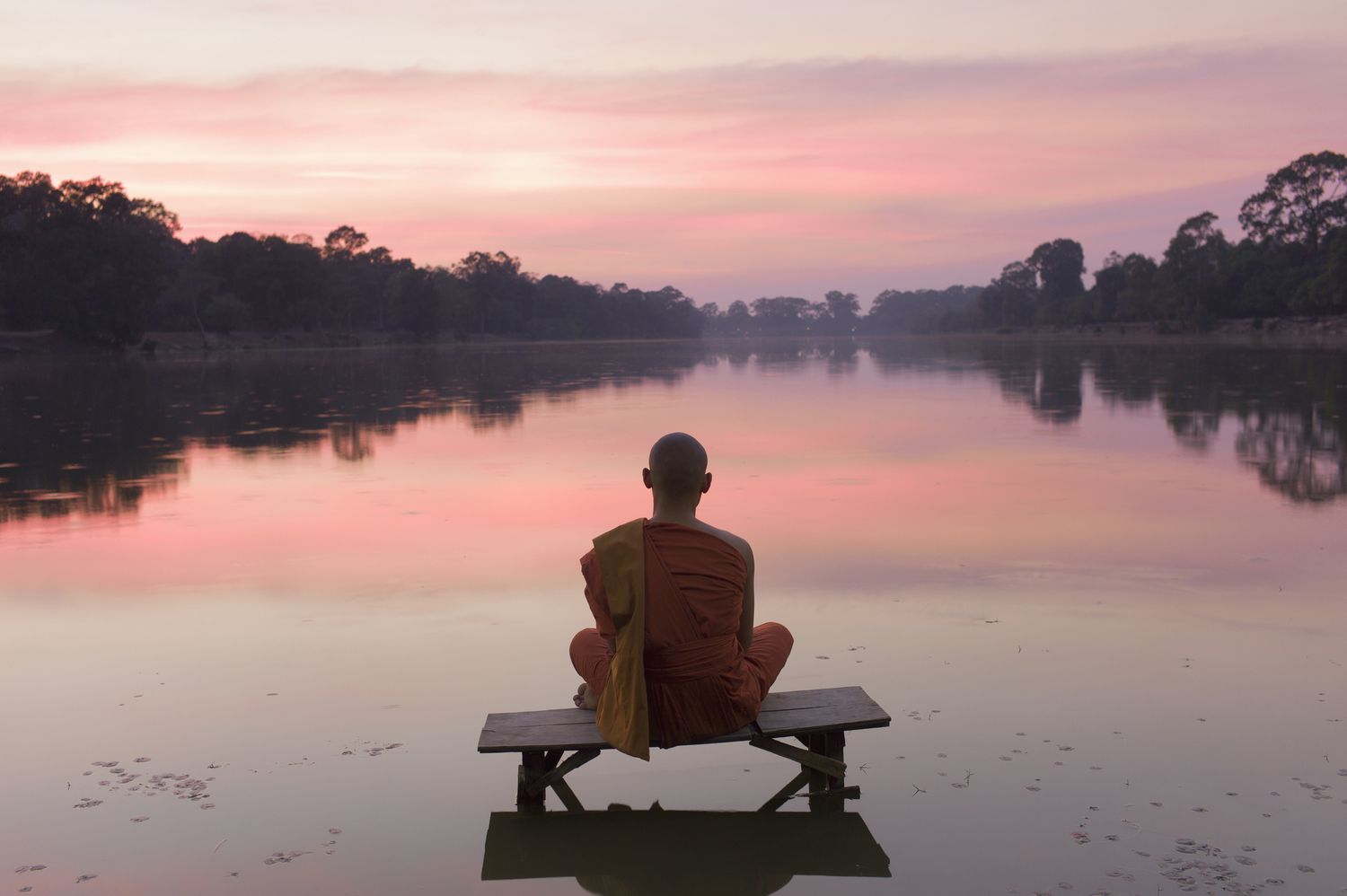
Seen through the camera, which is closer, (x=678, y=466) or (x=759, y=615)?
(x=678, y=466)

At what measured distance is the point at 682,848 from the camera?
4.23 meters

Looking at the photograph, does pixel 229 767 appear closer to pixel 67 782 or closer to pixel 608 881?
pixel 67 782

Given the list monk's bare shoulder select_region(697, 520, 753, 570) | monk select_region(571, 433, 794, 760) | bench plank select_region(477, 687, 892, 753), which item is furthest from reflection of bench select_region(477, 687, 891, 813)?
monk's bare shoulder select_region(697, 520, 753, 570)

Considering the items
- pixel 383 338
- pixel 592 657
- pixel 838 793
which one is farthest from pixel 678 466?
pixel 383 338

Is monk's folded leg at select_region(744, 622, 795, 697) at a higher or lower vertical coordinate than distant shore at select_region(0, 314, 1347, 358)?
lower

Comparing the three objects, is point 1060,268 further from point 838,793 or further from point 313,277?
point 838,793

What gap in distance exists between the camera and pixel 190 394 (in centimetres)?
3156

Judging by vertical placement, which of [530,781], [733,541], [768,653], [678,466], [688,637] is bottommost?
[530,781]

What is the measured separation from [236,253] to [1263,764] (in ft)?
370

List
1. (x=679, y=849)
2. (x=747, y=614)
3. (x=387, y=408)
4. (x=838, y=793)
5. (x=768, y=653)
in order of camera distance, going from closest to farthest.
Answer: (x=679, y=849) < (x=838, y=793) < (x=747, y=614) < (x=768, y=653) < (x=387, y=408)

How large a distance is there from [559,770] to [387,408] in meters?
22.1

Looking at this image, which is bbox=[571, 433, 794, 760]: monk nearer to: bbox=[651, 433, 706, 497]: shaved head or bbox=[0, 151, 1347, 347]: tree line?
bbox=[651, 433, 706, 497]: shaved head

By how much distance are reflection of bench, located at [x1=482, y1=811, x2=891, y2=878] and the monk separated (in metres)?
0.32

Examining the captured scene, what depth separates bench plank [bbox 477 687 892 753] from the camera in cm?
436
